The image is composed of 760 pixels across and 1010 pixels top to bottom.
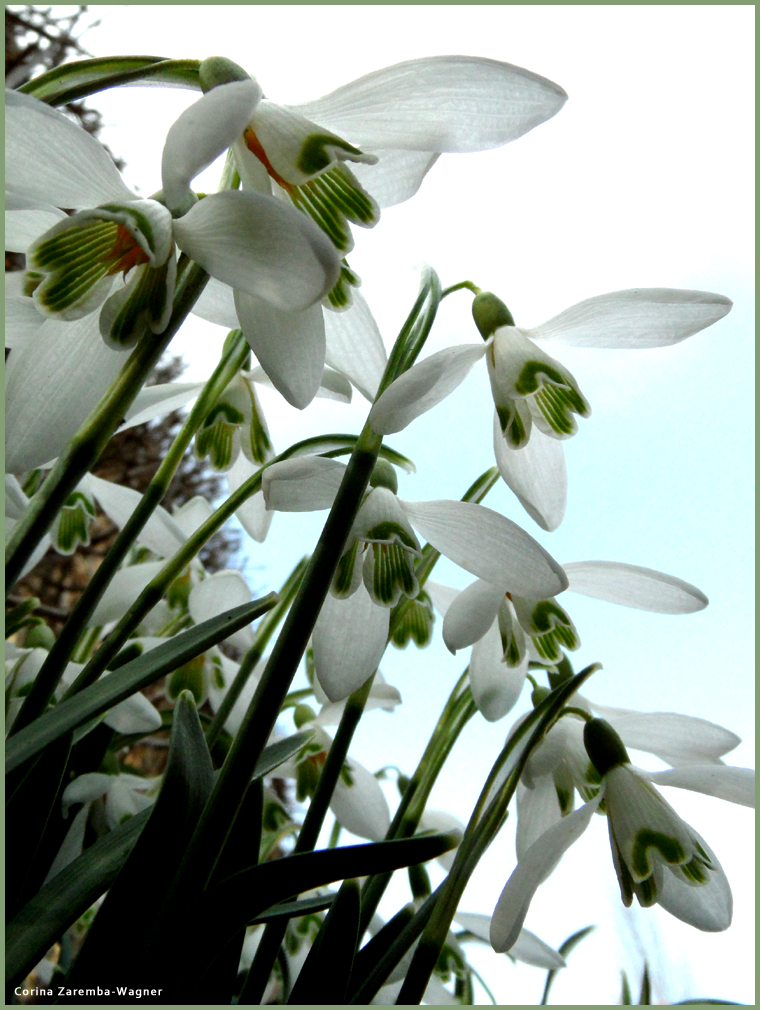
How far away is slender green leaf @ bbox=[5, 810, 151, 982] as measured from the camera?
1.28 ft

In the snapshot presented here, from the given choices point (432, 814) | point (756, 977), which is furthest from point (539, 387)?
point (432, 814)

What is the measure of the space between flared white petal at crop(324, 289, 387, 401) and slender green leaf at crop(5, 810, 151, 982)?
0.92ft

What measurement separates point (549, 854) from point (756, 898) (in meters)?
0.21


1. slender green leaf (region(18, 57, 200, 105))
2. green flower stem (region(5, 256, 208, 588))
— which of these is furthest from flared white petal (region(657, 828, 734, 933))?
slender green leaf (region(18, 57, 200, 105))

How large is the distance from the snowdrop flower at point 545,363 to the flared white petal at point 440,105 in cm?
11

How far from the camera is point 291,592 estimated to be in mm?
705

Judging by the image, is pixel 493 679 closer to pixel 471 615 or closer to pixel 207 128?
pixel 471 615

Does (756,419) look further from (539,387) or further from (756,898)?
(756,898)

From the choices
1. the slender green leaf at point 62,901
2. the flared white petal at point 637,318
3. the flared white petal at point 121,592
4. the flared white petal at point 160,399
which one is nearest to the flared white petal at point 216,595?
the flared white petal at point 121,592

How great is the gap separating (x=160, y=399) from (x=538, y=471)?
312mm

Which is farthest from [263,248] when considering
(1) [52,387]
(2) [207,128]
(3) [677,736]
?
(3) [677,736]

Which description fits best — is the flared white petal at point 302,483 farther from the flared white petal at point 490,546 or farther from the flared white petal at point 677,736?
the flared white petal at point 677,736

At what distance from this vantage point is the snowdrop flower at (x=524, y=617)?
1.76 ft

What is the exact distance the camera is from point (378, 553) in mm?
520
